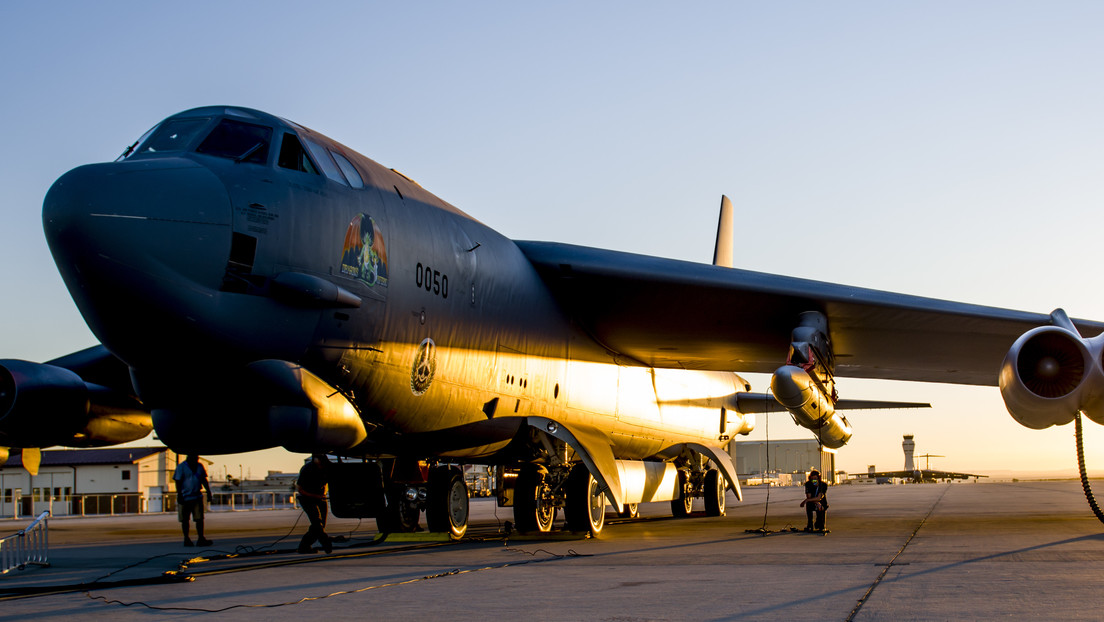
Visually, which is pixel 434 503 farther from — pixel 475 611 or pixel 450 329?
pixel 475 611

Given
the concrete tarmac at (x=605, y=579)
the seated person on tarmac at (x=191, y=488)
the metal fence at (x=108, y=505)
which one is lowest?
the metal fence at (x=108, y=505)

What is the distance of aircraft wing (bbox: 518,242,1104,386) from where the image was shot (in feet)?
45.4

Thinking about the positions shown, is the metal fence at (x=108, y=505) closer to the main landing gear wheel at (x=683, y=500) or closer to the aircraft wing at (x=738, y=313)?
the main landing gear wheel at (x=683, y=500)

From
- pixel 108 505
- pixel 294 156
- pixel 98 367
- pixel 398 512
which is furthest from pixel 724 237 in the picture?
pixel 108 505

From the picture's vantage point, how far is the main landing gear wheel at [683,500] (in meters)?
21.1

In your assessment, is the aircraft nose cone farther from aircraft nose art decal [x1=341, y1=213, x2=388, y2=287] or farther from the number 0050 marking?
the number 0050 marking

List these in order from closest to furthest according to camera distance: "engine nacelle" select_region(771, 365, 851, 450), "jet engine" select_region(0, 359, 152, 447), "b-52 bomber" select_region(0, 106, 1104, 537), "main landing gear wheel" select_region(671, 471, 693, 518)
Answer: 1. "b-52 bomber" select_region(0, 106, 1104, 537)
2. "engine nacelle" select_region(771, 365, 851, 450)
3. "jet engine" select_region(0, 359, 152, 447)
4. "main landing gear wheel" select_region(671, 471, 693, 518)

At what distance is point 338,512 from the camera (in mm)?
12562

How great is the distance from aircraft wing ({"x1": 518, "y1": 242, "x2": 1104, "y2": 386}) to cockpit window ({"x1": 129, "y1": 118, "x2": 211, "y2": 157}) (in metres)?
5.37

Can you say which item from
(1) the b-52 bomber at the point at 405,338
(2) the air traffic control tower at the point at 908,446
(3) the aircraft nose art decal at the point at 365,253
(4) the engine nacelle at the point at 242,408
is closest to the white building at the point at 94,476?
(1) the b-52 bomber at the point at 405,338

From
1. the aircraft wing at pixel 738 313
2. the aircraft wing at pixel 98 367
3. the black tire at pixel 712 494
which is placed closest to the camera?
the aircraft wing at pixel 738 313

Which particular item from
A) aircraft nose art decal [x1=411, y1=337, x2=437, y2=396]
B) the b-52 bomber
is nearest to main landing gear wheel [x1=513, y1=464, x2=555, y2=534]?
the b-52 bomber

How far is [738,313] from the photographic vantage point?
582 inches

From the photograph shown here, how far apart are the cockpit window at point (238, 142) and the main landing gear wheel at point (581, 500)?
705 centimetres
